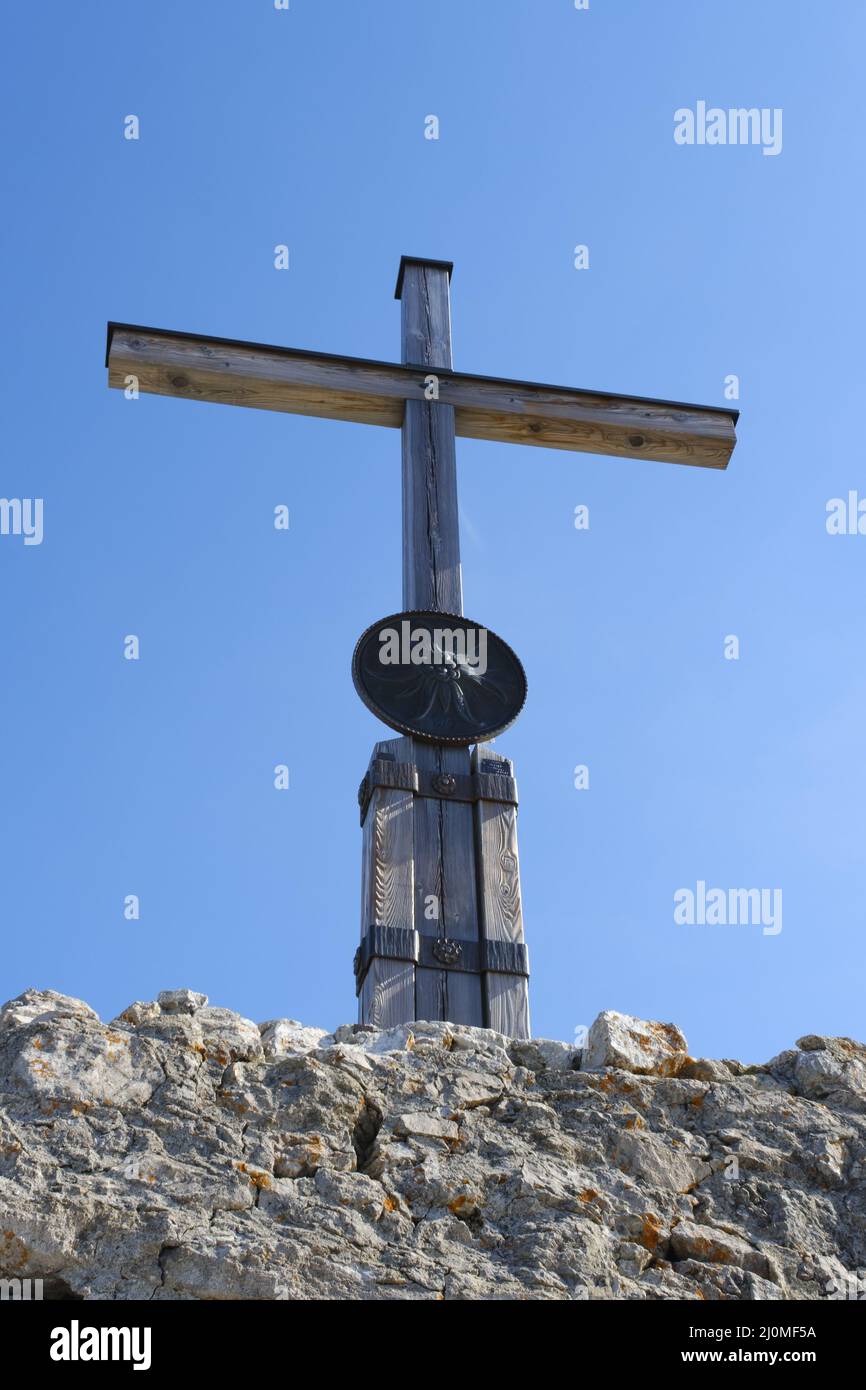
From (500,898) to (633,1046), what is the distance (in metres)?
1.88

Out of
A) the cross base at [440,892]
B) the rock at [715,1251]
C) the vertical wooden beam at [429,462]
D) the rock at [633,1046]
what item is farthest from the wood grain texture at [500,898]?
the rock at [715,1251]

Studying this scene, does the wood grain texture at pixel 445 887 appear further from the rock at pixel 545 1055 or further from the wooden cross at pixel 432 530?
the rock at pixel 545 1055

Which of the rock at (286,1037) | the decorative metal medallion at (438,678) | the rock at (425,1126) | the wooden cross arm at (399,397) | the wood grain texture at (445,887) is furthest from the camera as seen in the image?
the wooden cross arm at (399,397)

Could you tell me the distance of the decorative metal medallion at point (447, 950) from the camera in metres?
5.36

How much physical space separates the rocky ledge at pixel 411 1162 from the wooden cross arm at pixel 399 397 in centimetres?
369

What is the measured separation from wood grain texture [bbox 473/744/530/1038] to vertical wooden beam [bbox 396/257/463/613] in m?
0.75

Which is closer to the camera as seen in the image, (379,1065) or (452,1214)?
(452,1214)

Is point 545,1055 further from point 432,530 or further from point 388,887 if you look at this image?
point 432,530

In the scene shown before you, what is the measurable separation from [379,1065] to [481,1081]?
8.9 inches

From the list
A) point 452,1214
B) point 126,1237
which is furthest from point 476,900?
point 126,1237

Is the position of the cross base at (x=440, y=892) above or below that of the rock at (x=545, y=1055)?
above

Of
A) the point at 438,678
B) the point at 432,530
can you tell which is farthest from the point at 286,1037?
the point at 432,530
